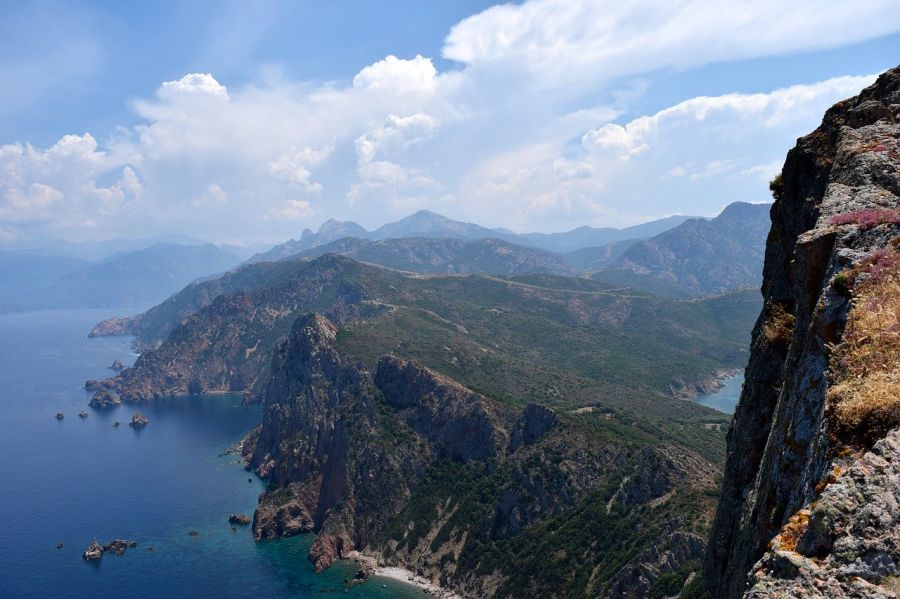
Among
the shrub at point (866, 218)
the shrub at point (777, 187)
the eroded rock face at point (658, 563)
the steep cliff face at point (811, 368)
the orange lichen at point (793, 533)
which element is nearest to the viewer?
the steep cliff face at point (811, 368)

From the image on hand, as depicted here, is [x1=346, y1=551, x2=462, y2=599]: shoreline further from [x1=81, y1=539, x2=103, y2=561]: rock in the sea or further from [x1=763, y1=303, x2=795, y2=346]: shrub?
[x1=763, y1=303, x2=795, y2=346]: shrub

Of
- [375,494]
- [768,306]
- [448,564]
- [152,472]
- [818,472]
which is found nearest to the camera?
[818,472]

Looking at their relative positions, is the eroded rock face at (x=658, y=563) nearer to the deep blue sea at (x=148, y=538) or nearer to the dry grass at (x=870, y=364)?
the deep blue sea at (x=148, y=538)

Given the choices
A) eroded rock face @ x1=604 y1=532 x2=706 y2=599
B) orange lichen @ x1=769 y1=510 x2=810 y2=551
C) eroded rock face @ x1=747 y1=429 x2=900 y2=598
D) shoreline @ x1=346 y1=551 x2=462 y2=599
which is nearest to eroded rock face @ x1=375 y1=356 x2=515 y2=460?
shoreline @ x1=346 y1=551 x2=462 y2=599

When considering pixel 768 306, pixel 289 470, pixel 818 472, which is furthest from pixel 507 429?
pixel 818 472

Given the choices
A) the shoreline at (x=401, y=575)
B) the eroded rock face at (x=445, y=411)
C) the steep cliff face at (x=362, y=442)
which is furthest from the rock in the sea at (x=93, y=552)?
the eroded rock face at (x=445, y=411)

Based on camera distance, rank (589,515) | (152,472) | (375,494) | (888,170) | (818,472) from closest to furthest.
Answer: (818,472) → (888,170) → (589,515) → (375,494) → (152,472)

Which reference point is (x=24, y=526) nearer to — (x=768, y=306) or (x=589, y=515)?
(x=589, y=515)
